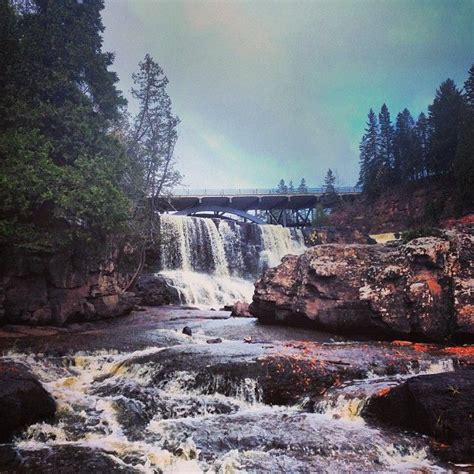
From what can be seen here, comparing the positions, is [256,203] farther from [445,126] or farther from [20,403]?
[20,403]

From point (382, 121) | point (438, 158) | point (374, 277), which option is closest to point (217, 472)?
point (374, 277)

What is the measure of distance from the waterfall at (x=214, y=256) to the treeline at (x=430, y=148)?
21.1 m

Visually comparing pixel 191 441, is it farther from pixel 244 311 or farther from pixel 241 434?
pixel 244 311

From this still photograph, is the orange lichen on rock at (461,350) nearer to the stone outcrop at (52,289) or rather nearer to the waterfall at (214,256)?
the stone outcrop at (52,289)

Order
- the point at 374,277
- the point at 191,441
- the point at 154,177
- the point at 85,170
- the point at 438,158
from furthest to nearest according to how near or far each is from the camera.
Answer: the point at 438,158, the point at 154,177, the point at 85,170, the point at 374,277, the point at 191,441

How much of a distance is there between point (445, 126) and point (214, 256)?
120 feet

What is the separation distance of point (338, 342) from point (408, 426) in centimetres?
666

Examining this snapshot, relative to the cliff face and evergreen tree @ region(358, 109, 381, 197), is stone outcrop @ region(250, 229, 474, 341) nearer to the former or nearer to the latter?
the cliff face

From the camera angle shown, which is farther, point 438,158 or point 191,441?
point 438,158

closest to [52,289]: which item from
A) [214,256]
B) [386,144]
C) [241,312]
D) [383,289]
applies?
[241,312]

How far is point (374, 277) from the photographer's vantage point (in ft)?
45.1

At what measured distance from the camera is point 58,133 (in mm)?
16562

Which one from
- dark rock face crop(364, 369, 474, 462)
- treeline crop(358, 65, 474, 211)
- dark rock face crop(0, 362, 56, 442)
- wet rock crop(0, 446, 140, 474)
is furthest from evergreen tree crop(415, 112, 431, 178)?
wet rock crop(0, 446, 140, 474)

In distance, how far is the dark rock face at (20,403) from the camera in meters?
5.77
